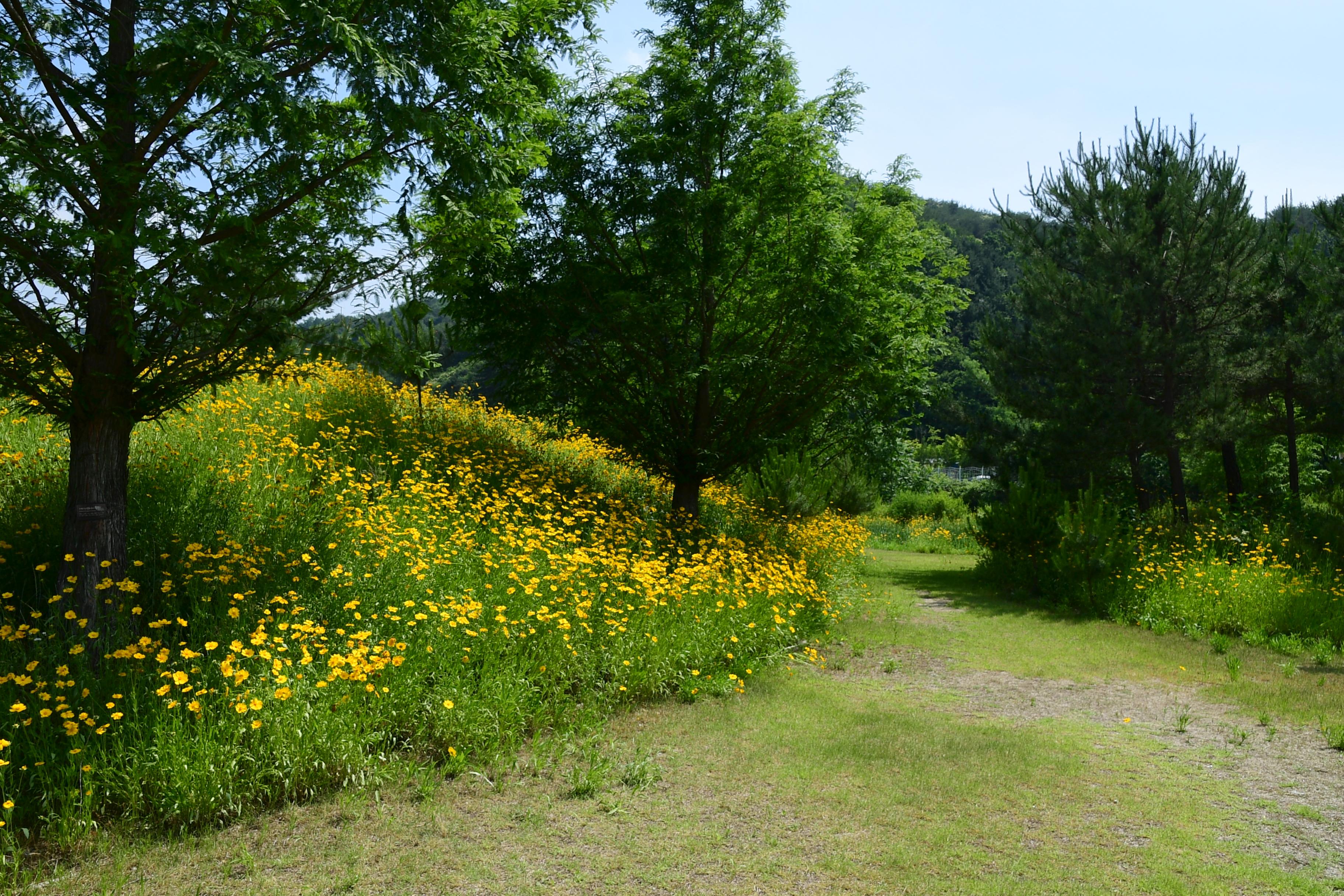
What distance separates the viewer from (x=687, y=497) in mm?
11422

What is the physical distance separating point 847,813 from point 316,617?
11.6 ft

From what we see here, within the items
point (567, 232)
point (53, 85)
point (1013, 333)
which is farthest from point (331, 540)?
point (1013, 333)

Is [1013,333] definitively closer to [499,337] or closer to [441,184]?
[499,337]

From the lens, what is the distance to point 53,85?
4707 millimetres

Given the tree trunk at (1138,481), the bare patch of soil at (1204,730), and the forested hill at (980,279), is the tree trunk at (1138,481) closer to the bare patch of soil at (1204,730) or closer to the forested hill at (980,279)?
the bare patch of soil at (1204,730)

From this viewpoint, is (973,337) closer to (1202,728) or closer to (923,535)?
(923,535)

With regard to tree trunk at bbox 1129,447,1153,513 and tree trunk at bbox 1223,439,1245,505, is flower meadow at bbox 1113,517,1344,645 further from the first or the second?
tree trunk at bbox 1223,439,1245,505

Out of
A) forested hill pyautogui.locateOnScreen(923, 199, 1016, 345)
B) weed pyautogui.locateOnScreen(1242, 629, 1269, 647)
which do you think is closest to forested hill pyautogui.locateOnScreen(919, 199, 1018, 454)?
forested hill pyautogui.locateOnScreen(923, 199, 1016, 345)

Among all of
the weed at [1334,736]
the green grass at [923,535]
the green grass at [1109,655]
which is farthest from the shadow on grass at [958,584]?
the weed at [1334,736]

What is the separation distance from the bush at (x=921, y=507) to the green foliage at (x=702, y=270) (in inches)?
744

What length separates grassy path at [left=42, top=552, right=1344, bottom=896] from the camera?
3.46m

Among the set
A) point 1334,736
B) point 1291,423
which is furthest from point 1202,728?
point 1291,423

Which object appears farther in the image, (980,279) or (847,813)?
(980,279)

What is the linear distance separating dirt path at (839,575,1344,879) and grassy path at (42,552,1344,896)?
Answer: 22mm
